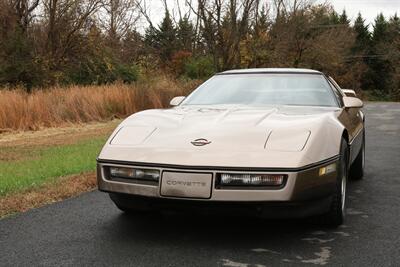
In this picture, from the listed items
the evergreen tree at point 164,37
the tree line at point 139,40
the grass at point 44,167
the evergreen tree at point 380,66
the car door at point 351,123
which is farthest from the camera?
the evergreen tree at point 380,66

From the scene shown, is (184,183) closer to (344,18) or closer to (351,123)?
(351,123)

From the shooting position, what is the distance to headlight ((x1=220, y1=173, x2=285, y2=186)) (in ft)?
12.2

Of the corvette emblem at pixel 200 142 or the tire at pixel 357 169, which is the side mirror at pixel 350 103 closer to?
the tire at pixel 357 169

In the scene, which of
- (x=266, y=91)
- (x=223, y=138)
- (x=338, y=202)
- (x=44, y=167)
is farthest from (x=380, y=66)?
(x=223, y=138)

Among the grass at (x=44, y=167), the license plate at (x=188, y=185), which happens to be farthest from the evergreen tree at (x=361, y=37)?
the license plate at (x=188, y=185)

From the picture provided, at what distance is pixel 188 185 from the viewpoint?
3748mm

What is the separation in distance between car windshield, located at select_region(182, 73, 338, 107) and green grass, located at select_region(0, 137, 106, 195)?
2408mm

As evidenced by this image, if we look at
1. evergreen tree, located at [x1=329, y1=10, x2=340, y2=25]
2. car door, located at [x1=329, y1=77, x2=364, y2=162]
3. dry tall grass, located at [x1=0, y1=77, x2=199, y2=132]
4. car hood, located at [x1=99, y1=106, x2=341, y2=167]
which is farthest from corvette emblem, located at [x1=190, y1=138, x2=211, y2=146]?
evergreen tree, located at [x1=329, y1=10, x2=340, y2=25]

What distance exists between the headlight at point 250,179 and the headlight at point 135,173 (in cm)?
51

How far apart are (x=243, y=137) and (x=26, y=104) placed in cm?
1245

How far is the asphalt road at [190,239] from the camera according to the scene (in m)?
3.69

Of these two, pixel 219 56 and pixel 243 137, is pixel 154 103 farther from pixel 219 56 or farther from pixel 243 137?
pixel 243 137

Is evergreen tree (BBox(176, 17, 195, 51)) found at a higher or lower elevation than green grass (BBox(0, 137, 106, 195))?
higher

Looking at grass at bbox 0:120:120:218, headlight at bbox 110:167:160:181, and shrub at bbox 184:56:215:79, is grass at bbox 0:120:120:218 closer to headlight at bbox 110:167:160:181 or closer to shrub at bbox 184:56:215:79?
headlight at bbox 110:167:160:181
